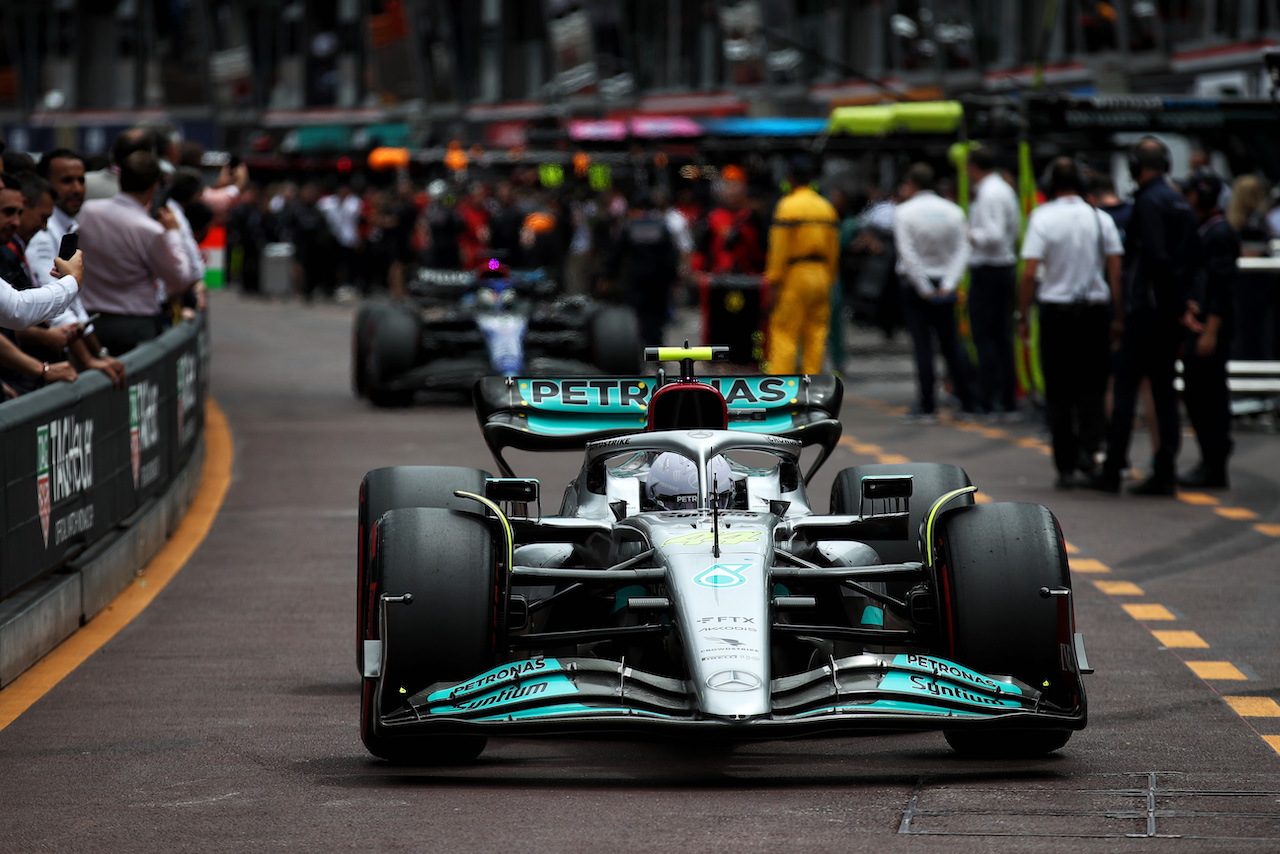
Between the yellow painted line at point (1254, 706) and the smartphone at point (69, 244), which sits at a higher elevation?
the smartphone at point (69, 244)

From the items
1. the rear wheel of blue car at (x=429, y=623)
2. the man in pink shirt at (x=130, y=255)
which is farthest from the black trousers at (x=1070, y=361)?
the rear wheel of blue car at (x=429, y=623)

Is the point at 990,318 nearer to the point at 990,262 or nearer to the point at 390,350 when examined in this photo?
the point at 990,262

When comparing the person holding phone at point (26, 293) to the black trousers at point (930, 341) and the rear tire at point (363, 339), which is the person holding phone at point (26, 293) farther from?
the rear tire at point (363, 339)

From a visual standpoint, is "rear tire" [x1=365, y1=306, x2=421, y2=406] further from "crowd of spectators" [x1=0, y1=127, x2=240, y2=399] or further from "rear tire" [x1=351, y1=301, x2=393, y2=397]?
"crowd of spectators" [x1=0, y1=127, x2=240, y2=399]

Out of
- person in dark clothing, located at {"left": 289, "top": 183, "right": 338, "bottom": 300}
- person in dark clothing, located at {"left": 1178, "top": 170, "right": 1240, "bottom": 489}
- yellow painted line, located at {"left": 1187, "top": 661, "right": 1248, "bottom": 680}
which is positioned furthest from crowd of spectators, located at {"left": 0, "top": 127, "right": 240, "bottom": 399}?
person in dark clothing, located at {"left": 289, "top": 183, "right": 338, "bottom": 300}

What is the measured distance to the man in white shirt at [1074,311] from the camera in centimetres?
1380

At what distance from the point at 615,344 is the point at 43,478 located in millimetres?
11147

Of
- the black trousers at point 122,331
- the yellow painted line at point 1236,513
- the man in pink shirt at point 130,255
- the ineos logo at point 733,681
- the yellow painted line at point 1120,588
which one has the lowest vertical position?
the yellow painted line at point 1236,513

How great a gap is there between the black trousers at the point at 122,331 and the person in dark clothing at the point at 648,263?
37.4 feet

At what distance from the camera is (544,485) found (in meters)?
14.4

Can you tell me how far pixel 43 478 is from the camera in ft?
29.4

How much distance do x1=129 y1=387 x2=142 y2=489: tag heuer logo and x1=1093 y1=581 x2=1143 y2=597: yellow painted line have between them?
5.01 meters

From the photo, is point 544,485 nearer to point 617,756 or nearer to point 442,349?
point 442,349

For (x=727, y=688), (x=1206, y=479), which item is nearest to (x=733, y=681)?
(x=727, y=688)
